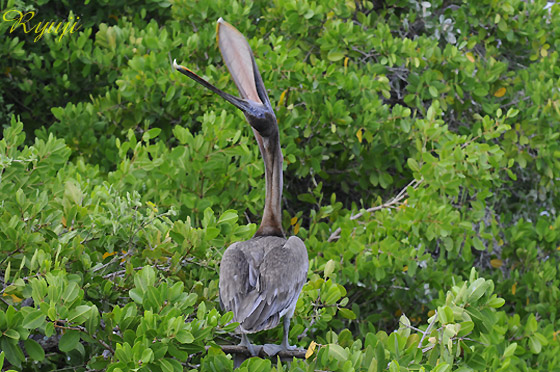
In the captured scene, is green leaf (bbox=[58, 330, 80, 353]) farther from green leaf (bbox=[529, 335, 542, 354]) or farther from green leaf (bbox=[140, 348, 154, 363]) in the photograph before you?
green leaf (bbox=[529, 335, 542, 354])

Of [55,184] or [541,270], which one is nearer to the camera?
[55,184]

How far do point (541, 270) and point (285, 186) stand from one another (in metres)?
2.51

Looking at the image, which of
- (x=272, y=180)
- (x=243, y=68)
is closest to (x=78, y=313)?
(x=272, y=180)

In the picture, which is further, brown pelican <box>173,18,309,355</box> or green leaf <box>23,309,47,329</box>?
brown pelican <box>173,18,309,355</box>

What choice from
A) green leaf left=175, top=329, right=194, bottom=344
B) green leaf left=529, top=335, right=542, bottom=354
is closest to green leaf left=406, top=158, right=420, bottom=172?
green leaf left=529, top=335, right=542, bottom=354

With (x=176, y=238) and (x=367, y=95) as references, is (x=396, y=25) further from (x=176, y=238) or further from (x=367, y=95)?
(x=176, y=238)

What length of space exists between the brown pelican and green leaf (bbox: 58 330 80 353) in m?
0.63

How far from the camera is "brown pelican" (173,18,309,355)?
2977mm

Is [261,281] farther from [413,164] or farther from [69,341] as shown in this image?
[413,164]

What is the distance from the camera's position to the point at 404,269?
5.44m

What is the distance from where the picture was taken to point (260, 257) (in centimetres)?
315

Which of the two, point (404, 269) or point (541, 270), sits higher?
point (404, 269)

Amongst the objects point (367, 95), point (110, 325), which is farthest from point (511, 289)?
point (110, 325)

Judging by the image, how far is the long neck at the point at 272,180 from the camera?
320 centimetres
